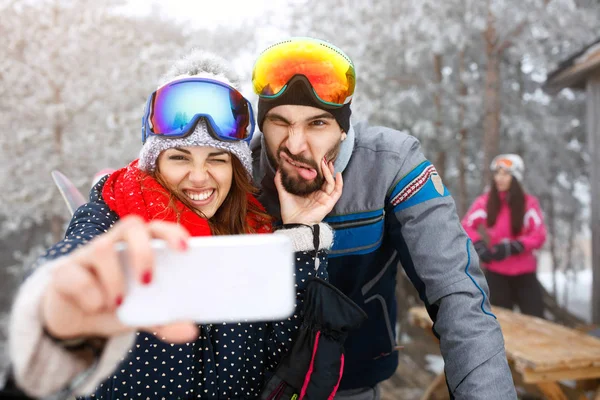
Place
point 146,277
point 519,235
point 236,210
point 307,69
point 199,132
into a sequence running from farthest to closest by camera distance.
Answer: point 519,235, point 307,69, point 236,210, point 199,132, point 146,277

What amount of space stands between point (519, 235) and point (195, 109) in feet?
20.1

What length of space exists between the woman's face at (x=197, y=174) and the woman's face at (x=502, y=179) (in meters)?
5.98

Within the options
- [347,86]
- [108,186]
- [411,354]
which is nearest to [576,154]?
[411,354]

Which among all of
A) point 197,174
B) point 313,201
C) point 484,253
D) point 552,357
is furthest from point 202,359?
point 484,253

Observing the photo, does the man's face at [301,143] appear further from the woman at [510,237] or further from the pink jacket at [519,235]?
the pink jacket at [519,235]

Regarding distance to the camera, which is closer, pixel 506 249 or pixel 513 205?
pixel 506 249

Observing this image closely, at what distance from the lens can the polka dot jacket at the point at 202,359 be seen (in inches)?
68.9

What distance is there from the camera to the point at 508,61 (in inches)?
445

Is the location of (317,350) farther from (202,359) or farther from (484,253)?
(484,253)

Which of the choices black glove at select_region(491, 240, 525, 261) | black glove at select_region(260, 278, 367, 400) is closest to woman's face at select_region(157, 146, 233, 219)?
black glove at select_region(260, 278, 367, 400)

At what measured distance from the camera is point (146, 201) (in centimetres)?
189

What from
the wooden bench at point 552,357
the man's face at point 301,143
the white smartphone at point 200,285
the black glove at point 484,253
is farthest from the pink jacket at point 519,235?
the white smartphone at point 200,285

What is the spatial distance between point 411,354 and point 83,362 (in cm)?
884

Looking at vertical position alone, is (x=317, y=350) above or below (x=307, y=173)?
below
